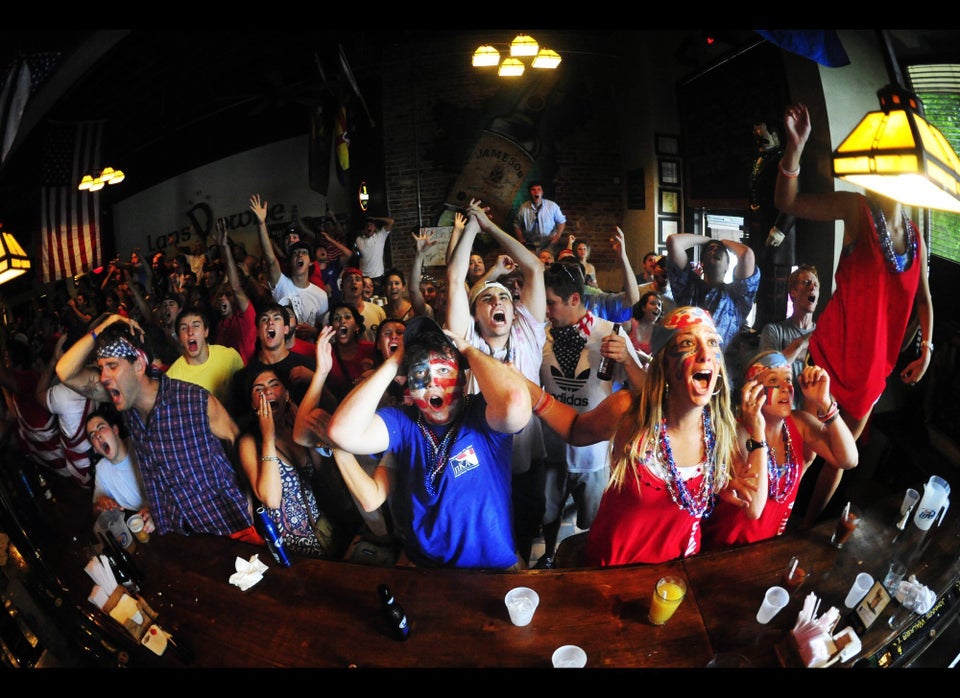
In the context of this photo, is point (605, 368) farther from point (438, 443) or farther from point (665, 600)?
point (665, 600)

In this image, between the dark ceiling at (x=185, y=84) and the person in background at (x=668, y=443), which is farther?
the person in background at (x=668, y=443)

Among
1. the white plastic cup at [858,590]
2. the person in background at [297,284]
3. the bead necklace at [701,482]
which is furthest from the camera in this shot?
the white plastic cup at [858,590]

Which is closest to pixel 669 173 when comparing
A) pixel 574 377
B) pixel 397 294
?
pixel 574 377

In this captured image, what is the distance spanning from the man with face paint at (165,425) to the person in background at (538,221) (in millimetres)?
1523

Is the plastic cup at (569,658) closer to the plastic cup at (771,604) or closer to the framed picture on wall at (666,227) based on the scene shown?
the plastic cup at (771,604)

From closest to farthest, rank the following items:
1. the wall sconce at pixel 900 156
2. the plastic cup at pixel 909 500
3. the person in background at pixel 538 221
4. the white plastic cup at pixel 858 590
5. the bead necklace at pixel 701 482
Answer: the wall sconce at pixel 900 156 < the person in background at pixel 538 221 < the bead necklace at pixel 701 482 < the white plastic cup at pixel 858 590 < the plastic cup at pixel 909 500

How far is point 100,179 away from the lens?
7.66ft

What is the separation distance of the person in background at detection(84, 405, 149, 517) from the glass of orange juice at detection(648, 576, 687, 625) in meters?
2.43

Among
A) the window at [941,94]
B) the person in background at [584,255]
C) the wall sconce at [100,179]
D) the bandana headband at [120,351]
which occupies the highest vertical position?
the window at [941,94]

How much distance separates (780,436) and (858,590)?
79 cm

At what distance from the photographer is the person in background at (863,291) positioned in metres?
2.14

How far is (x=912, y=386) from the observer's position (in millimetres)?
2381

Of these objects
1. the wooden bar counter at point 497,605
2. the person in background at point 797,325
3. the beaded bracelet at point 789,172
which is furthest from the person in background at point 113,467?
the beaded bracelet at point 789,172

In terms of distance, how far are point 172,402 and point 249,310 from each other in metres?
0.57
